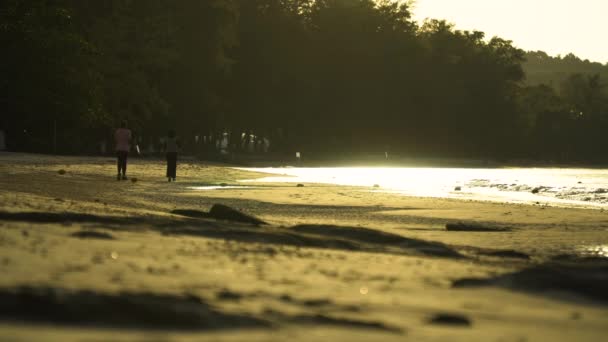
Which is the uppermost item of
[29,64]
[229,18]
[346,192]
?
[229,18]

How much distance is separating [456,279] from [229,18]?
62192 mm

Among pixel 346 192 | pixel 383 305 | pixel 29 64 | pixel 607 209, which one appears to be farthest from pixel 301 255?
pixel 29 64

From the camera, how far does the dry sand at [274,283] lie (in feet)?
16.1

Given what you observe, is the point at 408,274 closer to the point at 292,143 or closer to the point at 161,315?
the point at 161,315

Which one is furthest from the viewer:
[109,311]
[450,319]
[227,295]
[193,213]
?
[193,213]

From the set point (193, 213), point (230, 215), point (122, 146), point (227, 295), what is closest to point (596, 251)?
point (230, 215)

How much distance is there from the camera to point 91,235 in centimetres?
797

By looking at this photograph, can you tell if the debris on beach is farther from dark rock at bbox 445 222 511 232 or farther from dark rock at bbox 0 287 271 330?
dark rock at bbox 0 287 271 330

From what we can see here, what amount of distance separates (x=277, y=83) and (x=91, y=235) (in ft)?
243

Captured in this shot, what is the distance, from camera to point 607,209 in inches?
795

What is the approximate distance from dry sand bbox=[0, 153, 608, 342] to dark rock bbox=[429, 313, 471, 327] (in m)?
0.01

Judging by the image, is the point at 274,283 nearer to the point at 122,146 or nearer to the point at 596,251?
the point at 596,251

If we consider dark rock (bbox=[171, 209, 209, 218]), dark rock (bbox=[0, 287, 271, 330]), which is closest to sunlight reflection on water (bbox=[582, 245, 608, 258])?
dark rock (bbox=[171, 209, 209, 218])

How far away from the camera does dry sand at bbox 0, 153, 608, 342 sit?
16.1 ft
